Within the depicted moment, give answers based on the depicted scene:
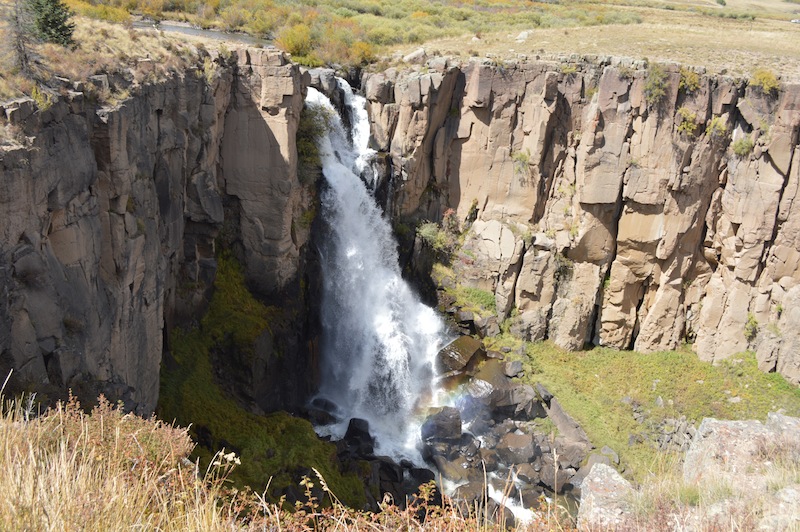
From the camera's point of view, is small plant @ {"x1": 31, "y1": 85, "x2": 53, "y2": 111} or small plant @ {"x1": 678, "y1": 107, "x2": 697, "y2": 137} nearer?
small plant @ {"x1": 31, "y1": 85, "x2": 53, "y2": 111}

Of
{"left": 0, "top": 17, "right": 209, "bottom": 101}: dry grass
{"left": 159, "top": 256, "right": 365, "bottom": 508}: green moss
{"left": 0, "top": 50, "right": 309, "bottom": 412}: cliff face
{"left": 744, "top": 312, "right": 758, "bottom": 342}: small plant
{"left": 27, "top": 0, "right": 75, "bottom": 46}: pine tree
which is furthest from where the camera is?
{"left": 744, "top": 312, "right": 758, "bottom": 342}: small plant

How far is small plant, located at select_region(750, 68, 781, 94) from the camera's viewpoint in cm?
2341

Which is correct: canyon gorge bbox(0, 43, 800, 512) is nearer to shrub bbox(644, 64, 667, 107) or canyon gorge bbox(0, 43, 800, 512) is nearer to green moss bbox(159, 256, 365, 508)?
shrub bbox(644, 64, 667, 107)

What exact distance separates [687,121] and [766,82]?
2.98 meters

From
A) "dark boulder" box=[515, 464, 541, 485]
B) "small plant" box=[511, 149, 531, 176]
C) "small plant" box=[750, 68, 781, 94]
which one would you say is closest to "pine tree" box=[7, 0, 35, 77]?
"dark boulder" box=[515, 464, 541, 485]

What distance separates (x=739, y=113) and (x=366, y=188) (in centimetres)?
1494

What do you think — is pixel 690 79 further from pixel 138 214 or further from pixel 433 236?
pixel 138 214

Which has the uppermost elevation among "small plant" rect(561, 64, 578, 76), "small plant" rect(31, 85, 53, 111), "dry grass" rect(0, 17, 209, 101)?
"small plant" rect(561, 64, 578, 76)

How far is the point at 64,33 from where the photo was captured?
→ 49.8 ft

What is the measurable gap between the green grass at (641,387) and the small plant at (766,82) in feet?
33.7

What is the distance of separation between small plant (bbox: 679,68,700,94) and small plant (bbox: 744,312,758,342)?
9232 mm

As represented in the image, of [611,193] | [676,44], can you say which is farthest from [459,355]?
[676,44]

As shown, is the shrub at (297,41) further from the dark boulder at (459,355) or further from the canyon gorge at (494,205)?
the dark boulder at (459,355)

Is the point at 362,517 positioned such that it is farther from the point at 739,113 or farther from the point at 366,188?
the point at 739,113
